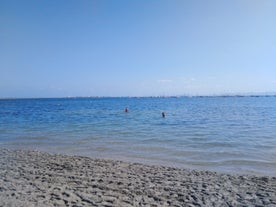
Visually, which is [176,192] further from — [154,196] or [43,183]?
[43,183]

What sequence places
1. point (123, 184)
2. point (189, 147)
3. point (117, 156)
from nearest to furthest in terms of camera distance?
point (123, 184)
point (117, 156)
point (189, 147)

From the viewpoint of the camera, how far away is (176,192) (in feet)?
19.0

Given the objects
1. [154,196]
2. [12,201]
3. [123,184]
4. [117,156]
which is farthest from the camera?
[117,156]

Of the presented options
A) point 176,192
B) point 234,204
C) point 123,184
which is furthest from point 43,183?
point 234,204

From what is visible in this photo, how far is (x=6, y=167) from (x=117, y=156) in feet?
14.4

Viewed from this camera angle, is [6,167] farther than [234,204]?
Yes

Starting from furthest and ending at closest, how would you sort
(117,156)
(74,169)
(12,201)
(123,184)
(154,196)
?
1. (117,156)
2. (74,169)
3. (123,184)
4. (154,196)
5. (12,201)

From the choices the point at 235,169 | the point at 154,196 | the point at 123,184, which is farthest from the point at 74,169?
the point at 235,169

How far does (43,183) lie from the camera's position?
640cm

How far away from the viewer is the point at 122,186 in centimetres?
620

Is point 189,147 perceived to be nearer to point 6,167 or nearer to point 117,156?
point 117,156

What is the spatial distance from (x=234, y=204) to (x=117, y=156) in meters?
5.99

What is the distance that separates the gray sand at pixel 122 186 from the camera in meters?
5.21

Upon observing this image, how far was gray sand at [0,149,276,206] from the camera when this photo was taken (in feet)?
17.1
